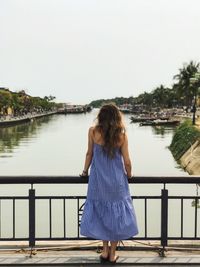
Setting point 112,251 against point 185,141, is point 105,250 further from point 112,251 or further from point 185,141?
point 185,141

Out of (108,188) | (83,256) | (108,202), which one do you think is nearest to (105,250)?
(83,256)

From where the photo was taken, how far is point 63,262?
231 inches

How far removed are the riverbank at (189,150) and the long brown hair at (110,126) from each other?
1066 inches

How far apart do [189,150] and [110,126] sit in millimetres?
37812

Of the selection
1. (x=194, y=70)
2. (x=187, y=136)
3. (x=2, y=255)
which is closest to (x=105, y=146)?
(x=2, y=255)

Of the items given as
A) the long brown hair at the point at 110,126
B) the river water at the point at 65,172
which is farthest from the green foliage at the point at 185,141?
the long brown hair at the point at 110,126

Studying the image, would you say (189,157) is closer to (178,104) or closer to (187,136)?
(187,136)

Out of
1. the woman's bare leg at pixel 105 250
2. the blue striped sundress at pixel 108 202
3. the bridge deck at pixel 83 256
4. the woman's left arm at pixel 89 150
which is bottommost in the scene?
the bridge deck at pixel 83 256

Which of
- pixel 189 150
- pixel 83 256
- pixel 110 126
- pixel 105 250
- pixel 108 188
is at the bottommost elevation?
pixel 189 150

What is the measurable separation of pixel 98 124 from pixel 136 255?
181cm

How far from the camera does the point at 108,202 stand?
5.59 meters

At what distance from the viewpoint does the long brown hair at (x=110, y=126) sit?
17.9 ft

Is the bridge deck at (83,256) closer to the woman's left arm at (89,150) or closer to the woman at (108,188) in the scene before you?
the woman at (108,188)

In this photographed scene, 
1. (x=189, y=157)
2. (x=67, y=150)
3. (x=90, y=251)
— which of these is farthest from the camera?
(x=67, y=150)
